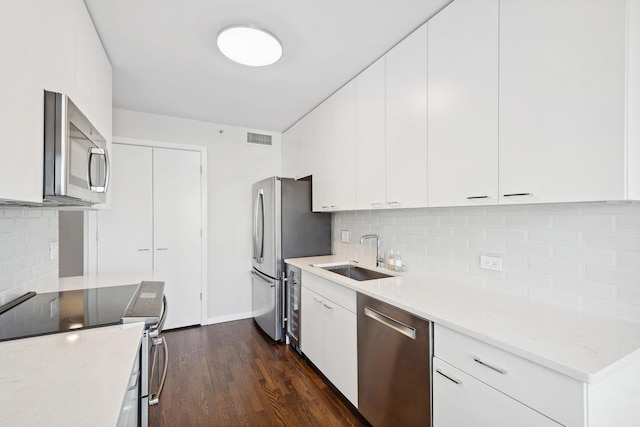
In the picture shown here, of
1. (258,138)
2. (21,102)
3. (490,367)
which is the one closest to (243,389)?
(490,367)

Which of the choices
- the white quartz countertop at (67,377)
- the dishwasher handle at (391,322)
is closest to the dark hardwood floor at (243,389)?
the dishwasher handle at (391,322)

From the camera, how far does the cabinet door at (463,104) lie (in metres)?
1.38

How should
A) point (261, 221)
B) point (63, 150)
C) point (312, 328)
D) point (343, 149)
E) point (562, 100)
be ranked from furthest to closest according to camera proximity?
point (261, 221)
point (343, 149)
point (312, 328)
point (562, 100)
point (63, 150)

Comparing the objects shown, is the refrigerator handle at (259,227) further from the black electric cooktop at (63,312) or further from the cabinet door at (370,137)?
the black electric cooktop at (63,312)

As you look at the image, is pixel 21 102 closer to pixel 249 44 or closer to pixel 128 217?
pixel 249 44

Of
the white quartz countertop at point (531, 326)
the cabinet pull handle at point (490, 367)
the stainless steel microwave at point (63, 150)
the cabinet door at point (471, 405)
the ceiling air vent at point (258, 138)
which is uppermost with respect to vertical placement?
the ceiling air vent at point (258, 138)

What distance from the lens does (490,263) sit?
5.49ft

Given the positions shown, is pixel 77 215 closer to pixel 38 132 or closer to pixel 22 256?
pixel 22 256

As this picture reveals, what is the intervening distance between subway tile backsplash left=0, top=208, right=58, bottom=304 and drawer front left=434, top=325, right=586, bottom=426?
215 cm

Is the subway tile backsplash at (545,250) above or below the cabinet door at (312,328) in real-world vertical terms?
above

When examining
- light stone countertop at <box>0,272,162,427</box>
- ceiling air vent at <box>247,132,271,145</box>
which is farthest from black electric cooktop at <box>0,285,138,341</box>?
ceiling air vent at <box>247,132,271,145</box>

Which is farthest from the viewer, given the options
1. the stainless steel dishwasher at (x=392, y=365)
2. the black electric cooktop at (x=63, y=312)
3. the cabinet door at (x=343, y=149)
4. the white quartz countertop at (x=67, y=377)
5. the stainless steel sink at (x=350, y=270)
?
the stainless steel sink at (x=350, y=270)

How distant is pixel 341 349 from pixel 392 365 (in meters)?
0.55

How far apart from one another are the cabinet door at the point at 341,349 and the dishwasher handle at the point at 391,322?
19 centimetres
